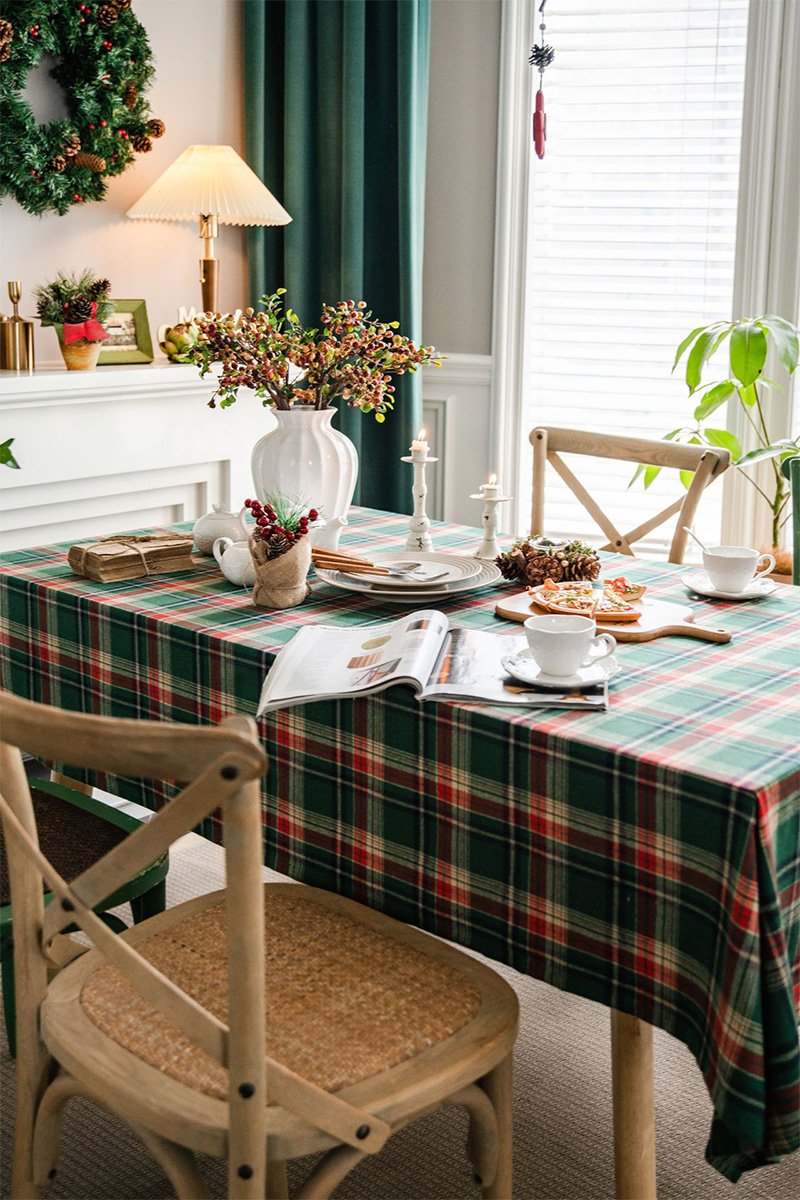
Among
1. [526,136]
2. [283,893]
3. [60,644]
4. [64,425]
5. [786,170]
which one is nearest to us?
[283,893]

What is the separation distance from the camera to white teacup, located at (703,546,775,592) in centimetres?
206

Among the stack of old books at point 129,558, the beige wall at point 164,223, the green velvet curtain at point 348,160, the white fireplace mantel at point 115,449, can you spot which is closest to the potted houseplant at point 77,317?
the white fireplace mantel at point 115,449

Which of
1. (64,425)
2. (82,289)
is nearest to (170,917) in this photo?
(64,425)

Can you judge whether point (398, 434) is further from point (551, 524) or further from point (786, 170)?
point (786, 170)

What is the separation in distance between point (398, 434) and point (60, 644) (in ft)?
7.43

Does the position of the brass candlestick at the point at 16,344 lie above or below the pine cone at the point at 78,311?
below

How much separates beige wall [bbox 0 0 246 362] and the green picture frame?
0.71 feet

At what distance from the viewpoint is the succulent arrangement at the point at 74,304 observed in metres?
3.27

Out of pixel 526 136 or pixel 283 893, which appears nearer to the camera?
pixel 283 893

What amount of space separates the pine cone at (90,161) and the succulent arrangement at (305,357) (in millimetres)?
1460

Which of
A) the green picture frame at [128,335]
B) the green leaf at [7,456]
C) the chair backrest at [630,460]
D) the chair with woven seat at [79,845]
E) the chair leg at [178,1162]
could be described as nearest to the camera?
the chair leg at [178,1162]

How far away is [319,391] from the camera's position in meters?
2.32

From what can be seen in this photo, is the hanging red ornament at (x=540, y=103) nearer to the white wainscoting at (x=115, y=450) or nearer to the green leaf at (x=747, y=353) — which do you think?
the green leaf at (x=747, y=353)

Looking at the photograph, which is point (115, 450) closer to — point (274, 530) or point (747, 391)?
point (274, 530)
